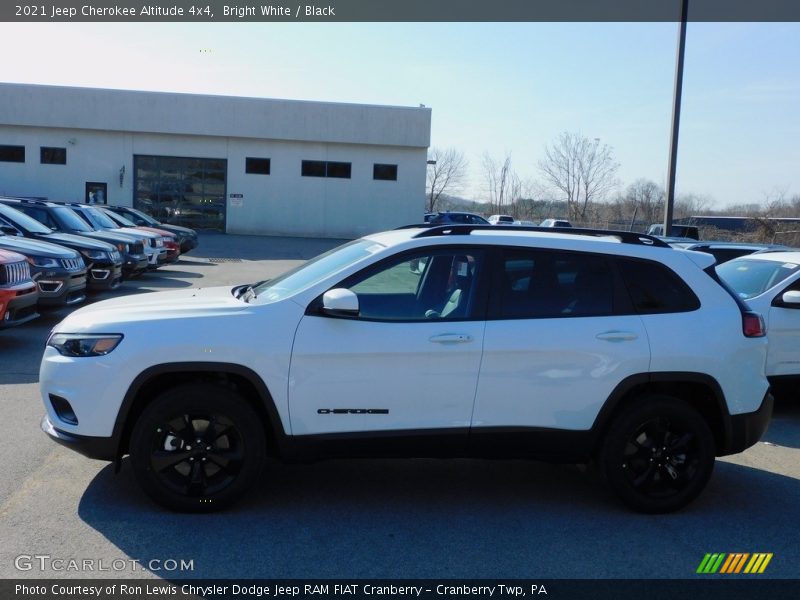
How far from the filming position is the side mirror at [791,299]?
7.44m

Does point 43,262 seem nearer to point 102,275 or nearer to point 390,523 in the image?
point 102,275

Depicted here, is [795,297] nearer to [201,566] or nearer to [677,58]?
[201,566]

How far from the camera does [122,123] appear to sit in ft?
121

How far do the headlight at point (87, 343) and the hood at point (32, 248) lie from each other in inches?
279

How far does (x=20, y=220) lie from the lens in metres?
13.4

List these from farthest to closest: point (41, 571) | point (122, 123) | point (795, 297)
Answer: point (122, 123) → point (795, 297) → point (41, 571)

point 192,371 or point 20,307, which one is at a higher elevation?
point 192,371

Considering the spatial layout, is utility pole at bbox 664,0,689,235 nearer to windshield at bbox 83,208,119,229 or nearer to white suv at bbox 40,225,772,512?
white suv at bbox 40,225,772,512

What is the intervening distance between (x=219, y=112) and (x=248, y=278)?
2080 cm

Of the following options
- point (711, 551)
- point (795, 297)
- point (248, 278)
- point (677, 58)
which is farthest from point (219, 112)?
point (711, 551)

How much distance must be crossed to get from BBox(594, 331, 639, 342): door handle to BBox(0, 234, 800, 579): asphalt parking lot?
116 cm

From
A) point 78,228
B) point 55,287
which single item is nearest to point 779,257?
point 55,287

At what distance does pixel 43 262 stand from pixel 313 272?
753 centimetres

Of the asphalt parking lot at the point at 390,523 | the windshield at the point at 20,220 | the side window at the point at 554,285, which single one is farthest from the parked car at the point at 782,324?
the windshield at the point at 20,220
